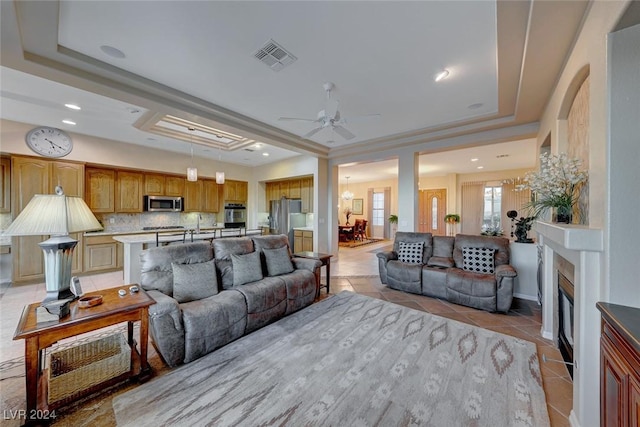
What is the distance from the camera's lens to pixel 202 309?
2.27 m

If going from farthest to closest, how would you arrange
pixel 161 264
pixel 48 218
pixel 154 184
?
pixel 154 184, pixel 161 264, pixel 48 218

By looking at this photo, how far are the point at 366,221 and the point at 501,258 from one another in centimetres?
726

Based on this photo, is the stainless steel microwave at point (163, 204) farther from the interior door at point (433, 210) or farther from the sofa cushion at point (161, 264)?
the interior door at point (433, 210)

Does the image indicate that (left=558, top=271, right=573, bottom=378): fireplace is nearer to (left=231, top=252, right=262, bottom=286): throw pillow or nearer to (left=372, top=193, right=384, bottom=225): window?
(left=231, top=252, right=262, bottom=286): throw pillow

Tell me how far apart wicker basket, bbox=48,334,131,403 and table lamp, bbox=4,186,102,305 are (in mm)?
466

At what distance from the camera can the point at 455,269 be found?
146 inches

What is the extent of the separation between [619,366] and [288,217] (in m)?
6.47

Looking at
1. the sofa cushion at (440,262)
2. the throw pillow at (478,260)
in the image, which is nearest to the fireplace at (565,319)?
the throw pillow at (478,260)

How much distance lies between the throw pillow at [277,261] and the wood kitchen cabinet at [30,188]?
444 cm

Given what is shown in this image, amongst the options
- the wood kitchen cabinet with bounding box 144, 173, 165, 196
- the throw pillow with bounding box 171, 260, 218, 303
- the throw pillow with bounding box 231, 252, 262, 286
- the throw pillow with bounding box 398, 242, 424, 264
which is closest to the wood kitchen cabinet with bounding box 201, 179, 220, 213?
the wood kitchen cabinet with bounding box 144, 173, 165, 196

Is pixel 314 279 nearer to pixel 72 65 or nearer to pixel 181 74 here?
pixel 181 74

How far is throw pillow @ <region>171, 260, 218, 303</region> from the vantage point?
250 cm

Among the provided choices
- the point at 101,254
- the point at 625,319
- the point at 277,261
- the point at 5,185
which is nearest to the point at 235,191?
the point at 101,254

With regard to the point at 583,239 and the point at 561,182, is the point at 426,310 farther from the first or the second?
the point at 583,239
